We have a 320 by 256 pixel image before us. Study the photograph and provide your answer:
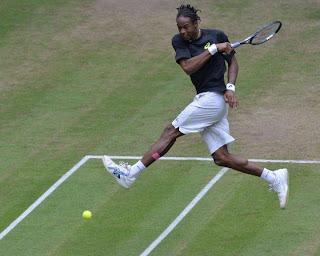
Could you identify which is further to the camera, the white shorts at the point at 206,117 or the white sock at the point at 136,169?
the white sock at the point at 136,169

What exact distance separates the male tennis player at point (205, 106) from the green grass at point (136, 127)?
31.6 inches

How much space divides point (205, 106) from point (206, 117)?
170mm

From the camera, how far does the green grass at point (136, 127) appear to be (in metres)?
12.6

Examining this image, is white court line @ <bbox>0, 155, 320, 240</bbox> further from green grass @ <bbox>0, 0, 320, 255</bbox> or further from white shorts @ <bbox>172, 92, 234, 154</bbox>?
white shorts @ <bbox>172, 92, 234, 154</bbox>

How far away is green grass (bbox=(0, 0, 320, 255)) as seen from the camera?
1259 centimetres

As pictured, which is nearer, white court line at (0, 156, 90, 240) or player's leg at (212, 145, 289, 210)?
player's leg at (212, 145, 289, 210)

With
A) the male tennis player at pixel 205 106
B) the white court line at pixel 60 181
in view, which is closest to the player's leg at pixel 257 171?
the male tennis player at pixel 205 106

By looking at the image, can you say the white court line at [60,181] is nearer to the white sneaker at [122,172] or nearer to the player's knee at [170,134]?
the white sneaker at [122,172]

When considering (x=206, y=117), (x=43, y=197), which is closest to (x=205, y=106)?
(x=206, y=117)

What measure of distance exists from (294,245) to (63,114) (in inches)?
291

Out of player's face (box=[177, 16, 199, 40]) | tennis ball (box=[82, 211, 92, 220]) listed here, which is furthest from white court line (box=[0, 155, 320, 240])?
player's face (box=[177, 16, 199, 40])

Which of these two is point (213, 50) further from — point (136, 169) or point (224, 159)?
point (136, 169)

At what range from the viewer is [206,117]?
1247 cm

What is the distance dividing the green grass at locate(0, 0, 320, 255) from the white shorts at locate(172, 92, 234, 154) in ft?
4.10
